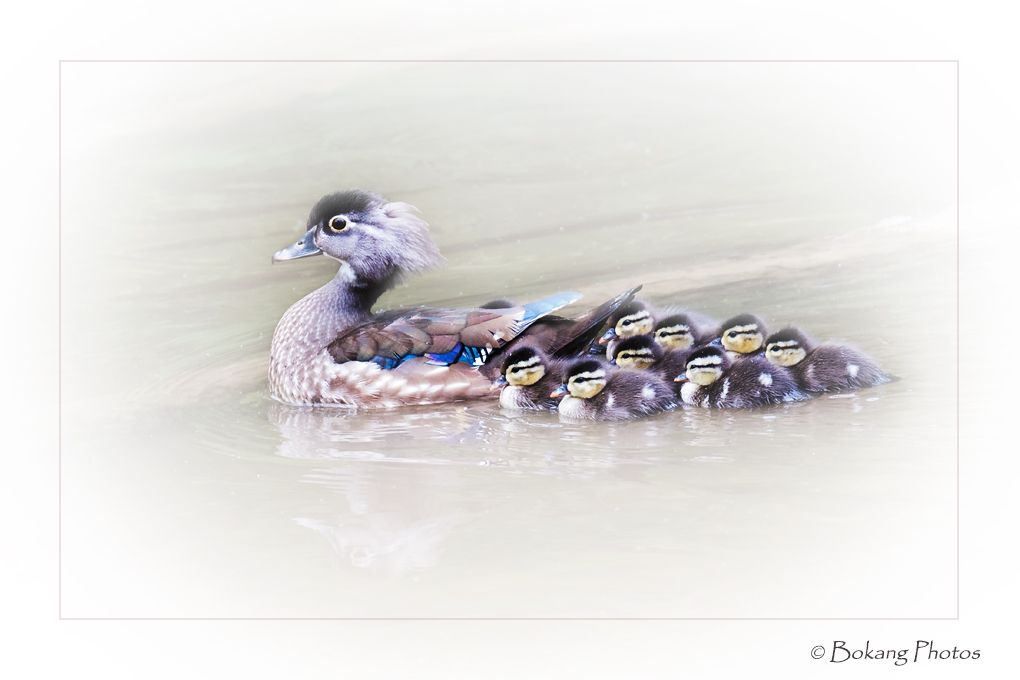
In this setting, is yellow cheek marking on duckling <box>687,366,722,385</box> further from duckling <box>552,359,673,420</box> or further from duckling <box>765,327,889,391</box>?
duckling <box>765,327,889,391</box>

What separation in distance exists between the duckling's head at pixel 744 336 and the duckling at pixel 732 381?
9cm

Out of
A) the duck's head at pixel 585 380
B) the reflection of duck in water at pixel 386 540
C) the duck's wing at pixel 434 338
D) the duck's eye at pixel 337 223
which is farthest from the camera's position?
the duck's eye at pixel 337 223

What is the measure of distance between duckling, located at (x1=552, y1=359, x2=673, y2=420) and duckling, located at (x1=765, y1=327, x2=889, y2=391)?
47 cm

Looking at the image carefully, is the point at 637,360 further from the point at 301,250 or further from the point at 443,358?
the point at 301,250

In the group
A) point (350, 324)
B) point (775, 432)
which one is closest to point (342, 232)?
point (350, 324)

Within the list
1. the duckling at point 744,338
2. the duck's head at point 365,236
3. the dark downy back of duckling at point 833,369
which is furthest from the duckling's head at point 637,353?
the duck's head at point 365,236

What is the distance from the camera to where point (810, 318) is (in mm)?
4465

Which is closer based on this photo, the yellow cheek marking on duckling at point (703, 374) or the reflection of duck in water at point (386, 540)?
the reflection of duck in water at point (386, 540)

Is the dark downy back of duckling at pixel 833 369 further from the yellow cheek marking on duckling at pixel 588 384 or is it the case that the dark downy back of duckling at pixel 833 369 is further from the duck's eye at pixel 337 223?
the duck's eye at pixel 337 223

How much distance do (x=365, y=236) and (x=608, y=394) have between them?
1154mm

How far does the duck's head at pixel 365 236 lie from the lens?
3998 mm

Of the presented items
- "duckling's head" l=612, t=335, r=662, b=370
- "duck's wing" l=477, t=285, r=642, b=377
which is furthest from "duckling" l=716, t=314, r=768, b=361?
"duck's wing" l=477, t=285, r=642, b=377

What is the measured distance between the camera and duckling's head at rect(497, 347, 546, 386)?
3822 millimetres

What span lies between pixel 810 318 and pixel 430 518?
216 centimetres
